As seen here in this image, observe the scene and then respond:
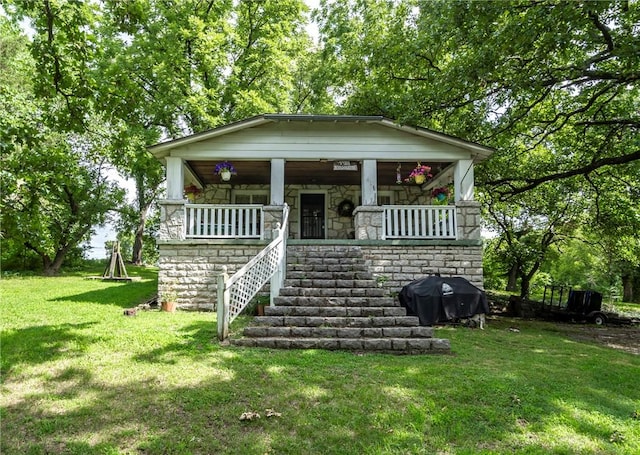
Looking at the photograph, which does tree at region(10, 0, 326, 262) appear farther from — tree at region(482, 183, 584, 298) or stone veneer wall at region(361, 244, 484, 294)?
tree at region(482, 183, 584, 298)

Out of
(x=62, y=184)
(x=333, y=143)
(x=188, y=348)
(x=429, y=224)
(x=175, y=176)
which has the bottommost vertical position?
(x=188, y=348)

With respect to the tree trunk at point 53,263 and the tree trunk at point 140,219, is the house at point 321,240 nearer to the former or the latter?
the tree trunk at point 53,263

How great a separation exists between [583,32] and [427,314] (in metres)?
5.62

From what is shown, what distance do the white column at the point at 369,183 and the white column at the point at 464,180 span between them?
194 centimetres

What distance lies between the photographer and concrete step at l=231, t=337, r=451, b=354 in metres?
5.48

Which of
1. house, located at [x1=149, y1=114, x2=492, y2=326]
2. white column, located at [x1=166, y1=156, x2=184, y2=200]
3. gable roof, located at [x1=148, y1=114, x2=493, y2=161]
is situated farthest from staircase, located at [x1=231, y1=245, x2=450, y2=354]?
gable roof, located at [x1=148, y1=114, x2=493, y2=161]

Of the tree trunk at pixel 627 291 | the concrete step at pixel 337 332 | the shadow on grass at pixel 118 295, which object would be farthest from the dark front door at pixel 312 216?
the tree trunk at pixel 627 291

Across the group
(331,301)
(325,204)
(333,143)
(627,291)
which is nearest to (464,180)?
(333,143)

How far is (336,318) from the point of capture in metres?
6.18

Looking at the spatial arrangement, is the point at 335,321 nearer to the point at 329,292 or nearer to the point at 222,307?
the point at 329,292

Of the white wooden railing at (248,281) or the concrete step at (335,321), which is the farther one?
the concrete step at (335,321)

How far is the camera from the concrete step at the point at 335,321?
20.1 feet

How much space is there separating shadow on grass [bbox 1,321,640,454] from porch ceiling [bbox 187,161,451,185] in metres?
6.23

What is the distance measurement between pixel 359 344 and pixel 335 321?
0.73 meters
